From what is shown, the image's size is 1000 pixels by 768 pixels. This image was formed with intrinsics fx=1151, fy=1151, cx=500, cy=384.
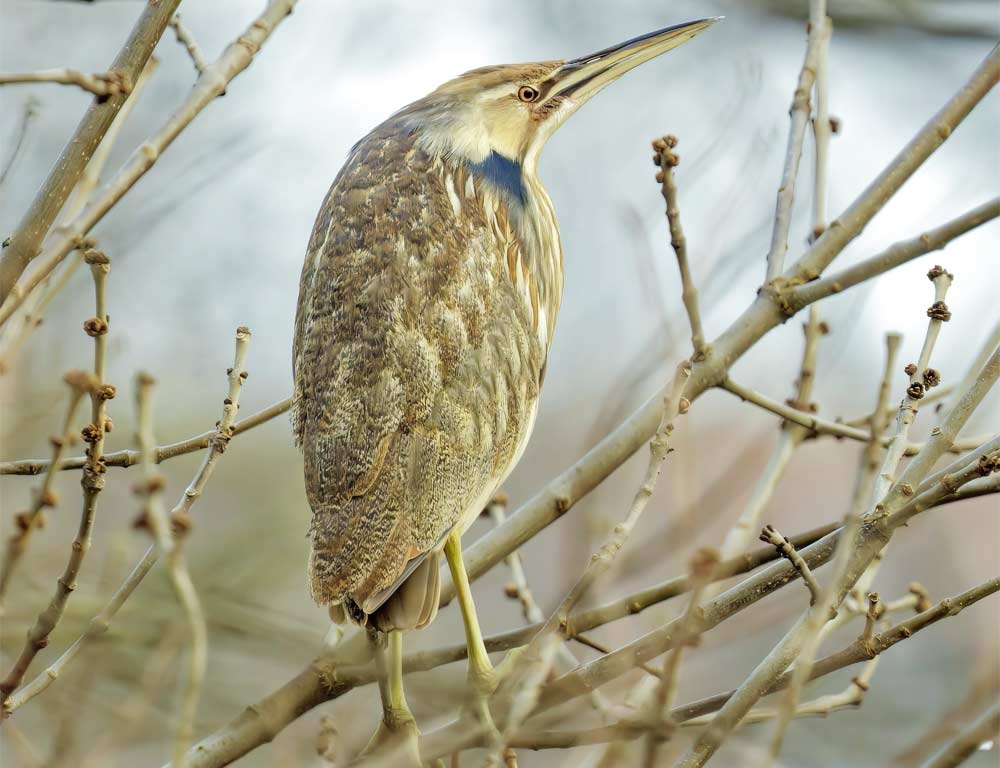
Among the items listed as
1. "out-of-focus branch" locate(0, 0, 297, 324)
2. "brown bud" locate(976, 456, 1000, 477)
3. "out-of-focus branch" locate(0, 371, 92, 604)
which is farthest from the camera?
"brown bud" locate(976, 456, 1000, 477)

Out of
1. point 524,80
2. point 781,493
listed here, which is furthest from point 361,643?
point 781,493

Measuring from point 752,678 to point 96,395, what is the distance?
3.64 feet

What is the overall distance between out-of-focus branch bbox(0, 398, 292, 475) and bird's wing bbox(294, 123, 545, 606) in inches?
6.7

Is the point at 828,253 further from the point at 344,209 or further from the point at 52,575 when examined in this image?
the point at 52,575

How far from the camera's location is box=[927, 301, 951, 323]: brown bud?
2.21 m

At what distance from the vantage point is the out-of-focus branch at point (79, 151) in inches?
64.4

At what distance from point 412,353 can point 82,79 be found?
45.1 inches

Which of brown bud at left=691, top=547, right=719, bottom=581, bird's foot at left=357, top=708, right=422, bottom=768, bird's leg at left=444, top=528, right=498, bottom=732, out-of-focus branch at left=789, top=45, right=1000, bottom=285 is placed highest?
out-of-focus branch at left=789, top=45, right=1000, bottom=285

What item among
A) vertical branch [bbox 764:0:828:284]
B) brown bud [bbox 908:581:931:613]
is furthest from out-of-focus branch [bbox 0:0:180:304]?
brown bud [bbox 908:581:931:613]

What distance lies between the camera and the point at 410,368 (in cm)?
259

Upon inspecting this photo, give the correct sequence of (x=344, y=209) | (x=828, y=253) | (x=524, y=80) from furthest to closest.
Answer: (x=524, y=80) < (x=344, y=209) < (x=828, y=253)

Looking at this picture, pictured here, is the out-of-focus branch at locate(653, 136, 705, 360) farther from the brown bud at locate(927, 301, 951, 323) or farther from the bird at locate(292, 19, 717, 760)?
the bird at locate(292, 19, 717, 760)

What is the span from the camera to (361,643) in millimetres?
2801

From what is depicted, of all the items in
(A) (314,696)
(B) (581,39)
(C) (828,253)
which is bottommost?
(A) (314,696)
